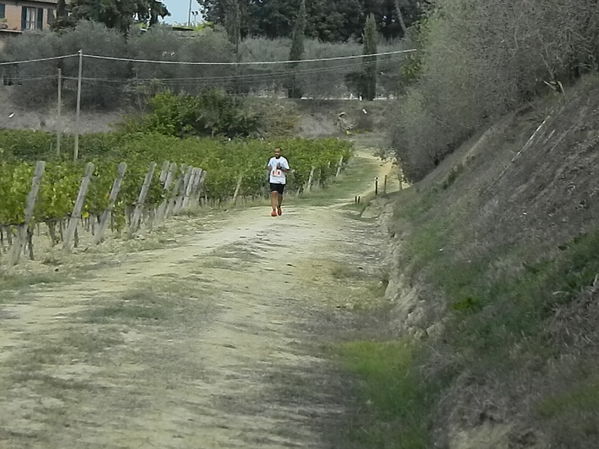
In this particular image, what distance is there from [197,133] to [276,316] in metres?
61.4

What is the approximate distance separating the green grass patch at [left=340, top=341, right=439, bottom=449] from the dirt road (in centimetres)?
24

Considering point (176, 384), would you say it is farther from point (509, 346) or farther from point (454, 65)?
point (454, 65)

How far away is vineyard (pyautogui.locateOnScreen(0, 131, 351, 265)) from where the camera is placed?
16.7 m

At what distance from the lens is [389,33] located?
3597 inches

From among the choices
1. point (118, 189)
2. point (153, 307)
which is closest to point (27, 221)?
point (118, 189)

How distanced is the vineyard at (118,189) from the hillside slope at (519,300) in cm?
590

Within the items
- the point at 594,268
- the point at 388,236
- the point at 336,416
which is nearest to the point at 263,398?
the point at 336,416

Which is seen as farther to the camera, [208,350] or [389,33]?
[389,33]

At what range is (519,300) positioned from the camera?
8.25m

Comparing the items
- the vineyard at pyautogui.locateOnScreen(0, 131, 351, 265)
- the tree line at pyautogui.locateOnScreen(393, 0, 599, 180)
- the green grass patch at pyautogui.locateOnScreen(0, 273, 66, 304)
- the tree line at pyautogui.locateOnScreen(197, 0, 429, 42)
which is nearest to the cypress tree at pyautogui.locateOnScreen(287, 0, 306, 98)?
the tree line at pyautogui.locateOnScreen(197, 0, 429, 42)

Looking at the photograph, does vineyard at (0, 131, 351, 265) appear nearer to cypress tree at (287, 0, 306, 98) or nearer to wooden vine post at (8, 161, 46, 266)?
wooden vine post at (8, 161, 46, 266)

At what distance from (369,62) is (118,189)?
191 feet

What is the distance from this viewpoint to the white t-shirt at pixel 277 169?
25625mm

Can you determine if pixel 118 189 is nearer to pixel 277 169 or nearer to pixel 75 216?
pixel 75 216
